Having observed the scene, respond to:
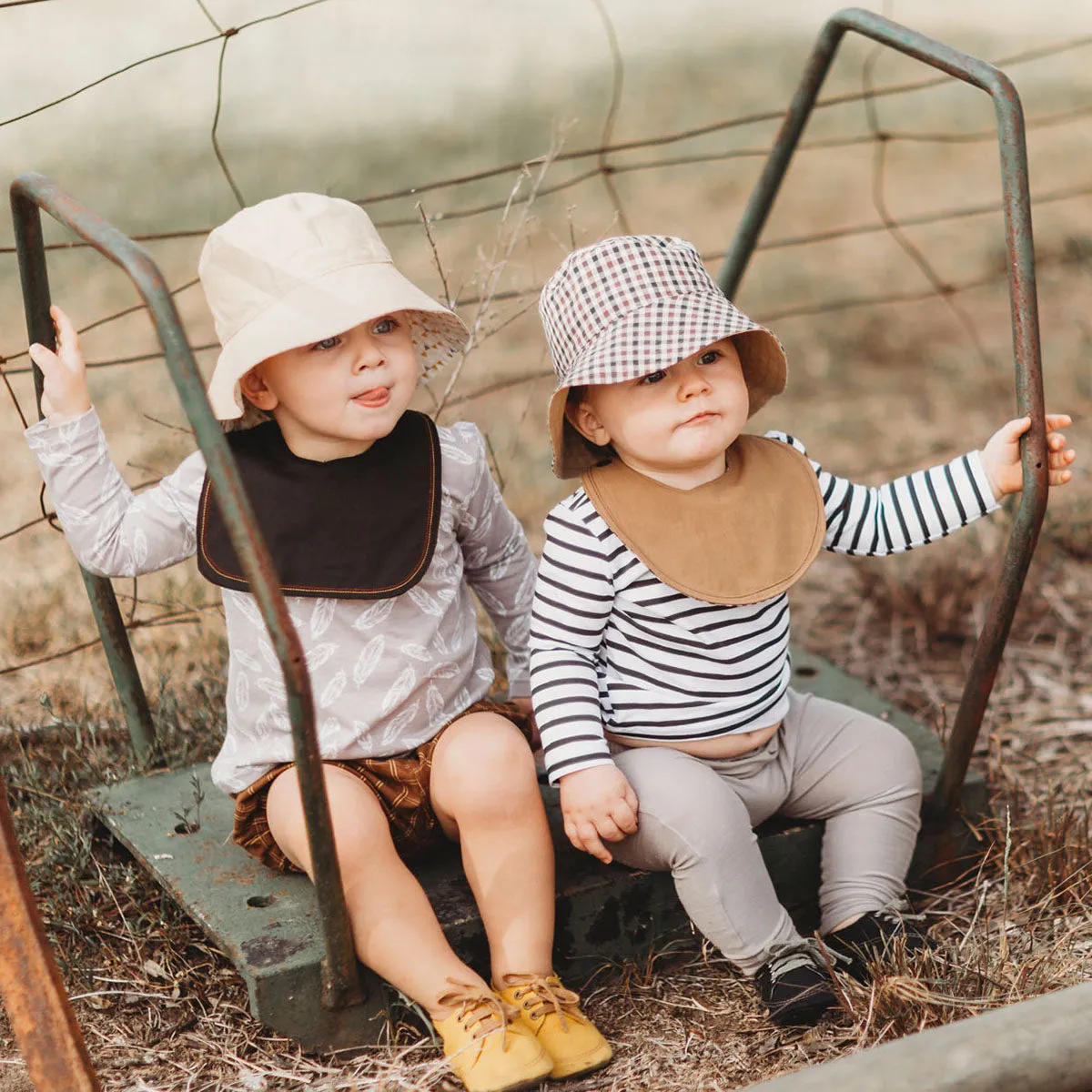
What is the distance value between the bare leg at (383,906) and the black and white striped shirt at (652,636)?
249 mm

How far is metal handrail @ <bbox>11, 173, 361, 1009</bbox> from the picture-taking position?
1579 millimetres

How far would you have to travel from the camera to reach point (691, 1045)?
2.09 meters

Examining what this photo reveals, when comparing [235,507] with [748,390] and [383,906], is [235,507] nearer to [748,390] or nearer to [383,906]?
[383,906]

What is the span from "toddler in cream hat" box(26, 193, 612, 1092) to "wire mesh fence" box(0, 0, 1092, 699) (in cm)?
109

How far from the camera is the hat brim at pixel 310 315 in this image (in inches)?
76.4

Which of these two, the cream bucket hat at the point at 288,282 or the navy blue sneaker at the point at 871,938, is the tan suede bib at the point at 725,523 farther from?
the navy blue sneaker at the point at 871,938

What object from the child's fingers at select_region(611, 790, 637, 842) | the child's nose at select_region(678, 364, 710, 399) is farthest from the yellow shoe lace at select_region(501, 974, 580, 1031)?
the child's nose at select_region(678, 364, 710, 399)

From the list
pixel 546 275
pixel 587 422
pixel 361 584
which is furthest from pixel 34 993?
pixel 546 275

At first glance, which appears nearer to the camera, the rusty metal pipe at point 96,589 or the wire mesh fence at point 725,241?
the rusty metal pipe at point 96,589

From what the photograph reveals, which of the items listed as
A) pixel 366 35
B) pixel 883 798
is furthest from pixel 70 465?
pixel 366 35

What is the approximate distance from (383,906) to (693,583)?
1.95 ft

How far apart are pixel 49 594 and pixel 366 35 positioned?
558 centimetres

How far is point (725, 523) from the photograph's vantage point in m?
2.13

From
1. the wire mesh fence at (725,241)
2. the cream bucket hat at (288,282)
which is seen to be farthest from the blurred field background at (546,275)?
the cream bucket hat at (288,282)
